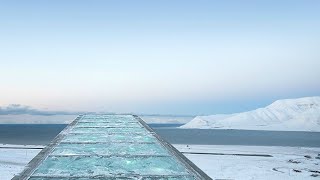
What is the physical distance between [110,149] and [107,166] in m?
1.38

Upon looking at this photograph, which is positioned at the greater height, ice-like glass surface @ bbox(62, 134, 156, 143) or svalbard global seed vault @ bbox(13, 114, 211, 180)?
ice-like glass surface @ bbox(62, 134, 156, 143)

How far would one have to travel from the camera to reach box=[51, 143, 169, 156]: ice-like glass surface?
245 inches

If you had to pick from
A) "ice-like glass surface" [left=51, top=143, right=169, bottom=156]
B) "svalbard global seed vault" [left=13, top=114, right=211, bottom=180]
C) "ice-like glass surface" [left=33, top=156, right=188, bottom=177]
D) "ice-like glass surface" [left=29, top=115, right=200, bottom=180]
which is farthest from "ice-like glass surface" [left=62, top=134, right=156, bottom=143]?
"ice-like glass surface" [left=33, top=156, right=188, bottom=177]

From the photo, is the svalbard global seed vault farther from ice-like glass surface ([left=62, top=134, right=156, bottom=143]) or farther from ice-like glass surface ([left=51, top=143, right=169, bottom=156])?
ice-like glass surface ([left=62, top=134, right=156, bottom=143])

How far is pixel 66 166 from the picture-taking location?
16.8ft

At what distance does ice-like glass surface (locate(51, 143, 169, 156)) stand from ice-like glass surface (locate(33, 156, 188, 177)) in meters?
0.42

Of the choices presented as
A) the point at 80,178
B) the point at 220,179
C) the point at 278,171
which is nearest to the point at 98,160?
the point at 80,178

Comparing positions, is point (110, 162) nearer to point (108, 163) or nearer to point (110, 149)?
point (108, 163)

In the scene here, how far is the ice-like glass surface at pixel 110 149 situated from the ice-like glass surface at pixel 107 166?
42 cm

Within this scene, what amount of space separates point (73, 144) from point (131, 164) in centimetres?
242

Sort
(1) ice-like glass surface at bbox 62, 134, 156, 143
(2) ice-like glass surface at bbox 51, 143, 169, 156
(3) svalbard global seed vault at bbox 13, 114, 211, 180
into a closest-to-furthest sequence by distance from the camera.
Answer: (3) svalbard global seed vault at bbox 13, 114, 211, 180, (2) ice-like glass surface at bbox 51, 143, 169, 156, (1) ice-like glass surface at bbox 62, 134, 156, 143

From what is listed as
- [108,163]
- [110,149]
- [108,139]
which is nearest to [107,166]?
[108,163]

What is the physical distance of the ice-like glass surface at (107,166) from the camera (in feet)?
15.9

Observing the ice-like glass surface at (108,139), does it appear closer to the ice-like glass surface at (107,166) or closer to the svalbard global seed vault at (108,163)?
the svalbard global seed vault at (108,163)
